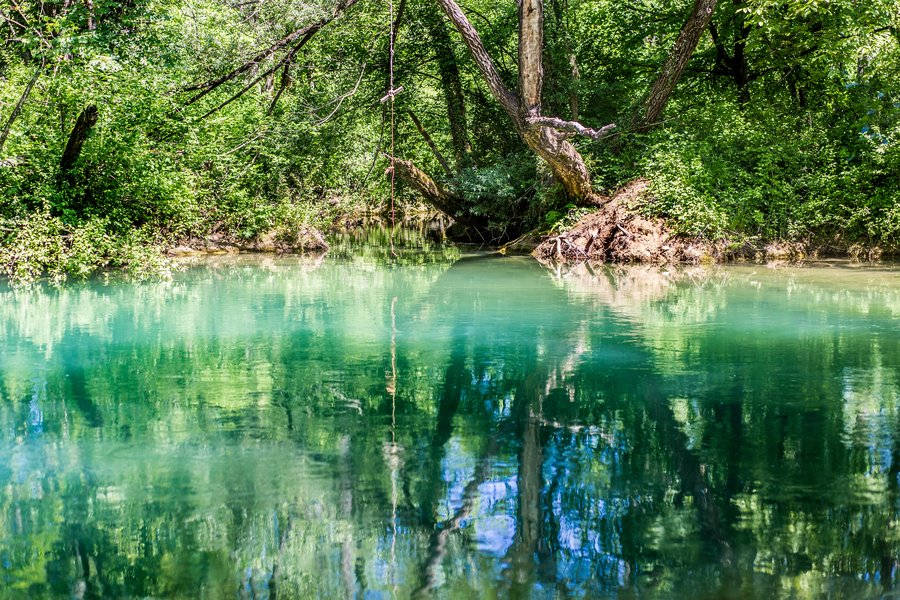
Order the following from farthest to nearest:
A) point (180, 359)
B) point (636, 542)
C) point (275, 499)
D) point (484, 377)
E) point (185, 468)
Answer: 1. point (180, 359)
2. point (484, 377)
3. point (185, 468)
4. point (275, 499)
5. point (636, 542)

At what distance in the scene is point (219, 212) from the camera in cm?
2033

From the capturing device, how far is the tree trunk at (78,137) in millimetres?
14664

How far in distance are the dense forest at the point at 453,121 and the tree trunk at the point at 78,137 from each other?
0.13 feet

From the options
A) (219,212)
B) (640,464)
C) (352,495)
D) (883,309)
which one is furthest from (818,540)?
(219,212)

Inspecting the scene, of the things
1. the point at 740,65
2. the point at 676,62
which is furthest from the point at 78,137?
the point at 740,65

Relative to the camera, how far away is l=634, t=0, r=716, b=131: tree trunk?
57.1ft

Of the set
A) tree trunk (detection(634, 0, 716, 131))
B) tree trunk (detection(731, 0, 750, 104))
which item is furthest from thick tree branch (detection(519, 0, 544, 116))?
tree trunk (detection(731, 0, 750, 104))

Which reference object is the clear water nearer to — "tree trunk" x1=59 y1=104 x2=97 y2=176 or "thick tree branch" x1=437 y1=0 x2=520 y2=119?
"tree trunk" x1=59 y1=104 x2=97 y2=176

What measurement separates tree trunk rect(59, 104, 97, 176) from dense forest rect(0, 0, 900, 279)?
0.04 metres

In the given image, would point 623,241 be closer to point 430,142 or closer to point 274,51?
point 430,142

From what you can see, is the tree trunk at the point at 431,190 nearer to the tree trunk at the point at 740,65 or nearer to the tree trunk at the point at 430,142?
the tree trunk at the point at 430,142

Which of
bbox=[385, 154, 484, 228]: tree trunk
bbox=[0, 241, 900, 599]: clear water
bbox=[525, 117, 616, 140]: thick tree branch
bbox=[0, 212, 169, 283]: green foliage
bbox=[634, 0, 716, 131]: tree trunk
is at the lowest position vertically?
bbox=[0, 241, 900, 599]: clear water

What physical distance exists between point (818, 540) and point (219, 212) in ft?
59.6

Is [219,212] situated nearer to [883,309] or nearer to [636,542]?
[883,309]
